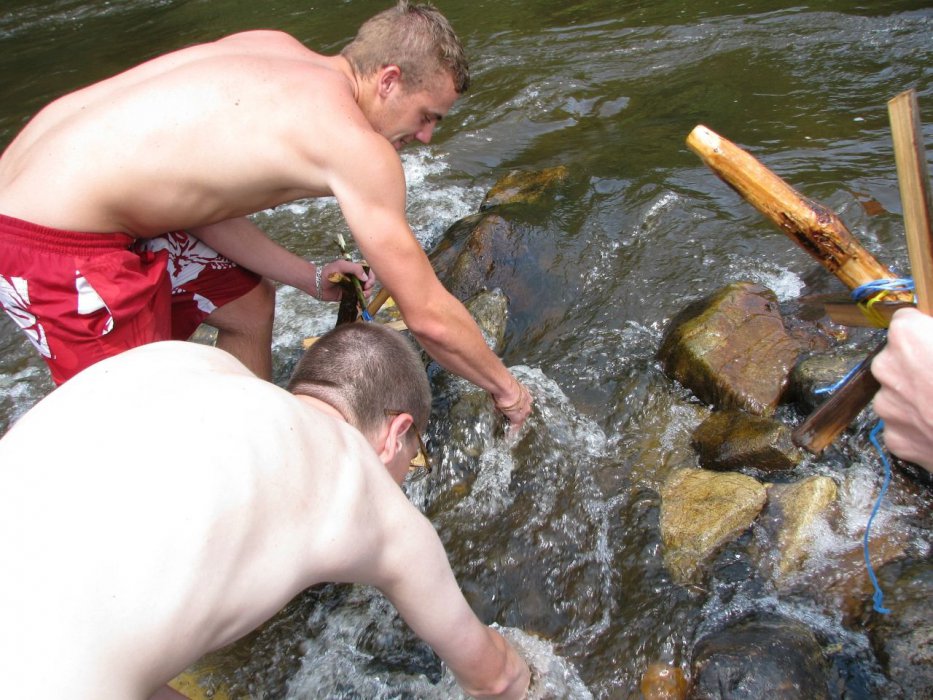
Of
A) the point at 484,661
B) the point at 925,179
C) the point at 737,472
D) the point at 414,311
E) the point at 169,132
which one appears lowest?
the point at 737,472

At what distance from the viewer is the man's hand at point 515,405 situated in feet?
10.1

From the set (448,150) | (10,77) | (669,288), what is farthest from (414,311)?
(10,77)

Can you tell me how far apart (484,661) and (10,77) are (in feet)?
30.7

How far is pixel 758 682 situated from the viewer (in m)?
2.16

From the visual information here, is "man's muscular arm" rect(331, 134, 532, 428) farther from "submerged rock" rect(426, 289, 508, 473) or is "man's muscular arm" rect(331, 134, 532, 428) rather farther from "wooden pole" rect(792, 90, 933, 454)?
"wooden pole" rect(792, 90, 933, 454)

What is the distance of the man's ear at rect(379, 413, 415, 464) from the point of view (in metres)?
2.14

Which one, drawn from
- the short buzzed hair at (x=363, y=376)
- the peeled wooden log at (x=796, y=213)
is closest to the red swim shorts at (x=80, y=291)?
the short buzzed hair at (x=363, y=376)

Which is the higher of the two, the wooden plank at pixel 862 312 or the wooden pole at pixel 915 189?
the wooden pole at pixel 915 189

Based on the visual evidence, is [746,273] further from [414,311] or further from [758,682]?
[758,682]

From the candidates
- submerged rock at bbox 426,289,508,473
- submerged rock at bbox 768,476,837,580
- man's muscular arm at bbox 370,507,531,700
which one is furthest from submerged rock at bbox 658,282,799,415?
man's muscular arm at bbox 370,507,531,700

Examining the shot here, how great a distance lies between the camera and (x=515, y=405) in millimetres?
3107

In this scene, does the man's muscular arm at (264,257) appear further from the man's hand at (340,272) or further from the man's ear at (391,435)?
the man's ear at (391,435)

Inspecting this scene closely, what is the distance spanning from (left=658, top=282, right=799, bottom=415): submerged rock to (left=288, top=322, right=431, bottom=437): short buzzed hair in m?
1.56

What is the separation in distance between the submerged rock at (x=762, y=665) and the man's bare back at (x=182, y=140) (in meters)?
1.88
